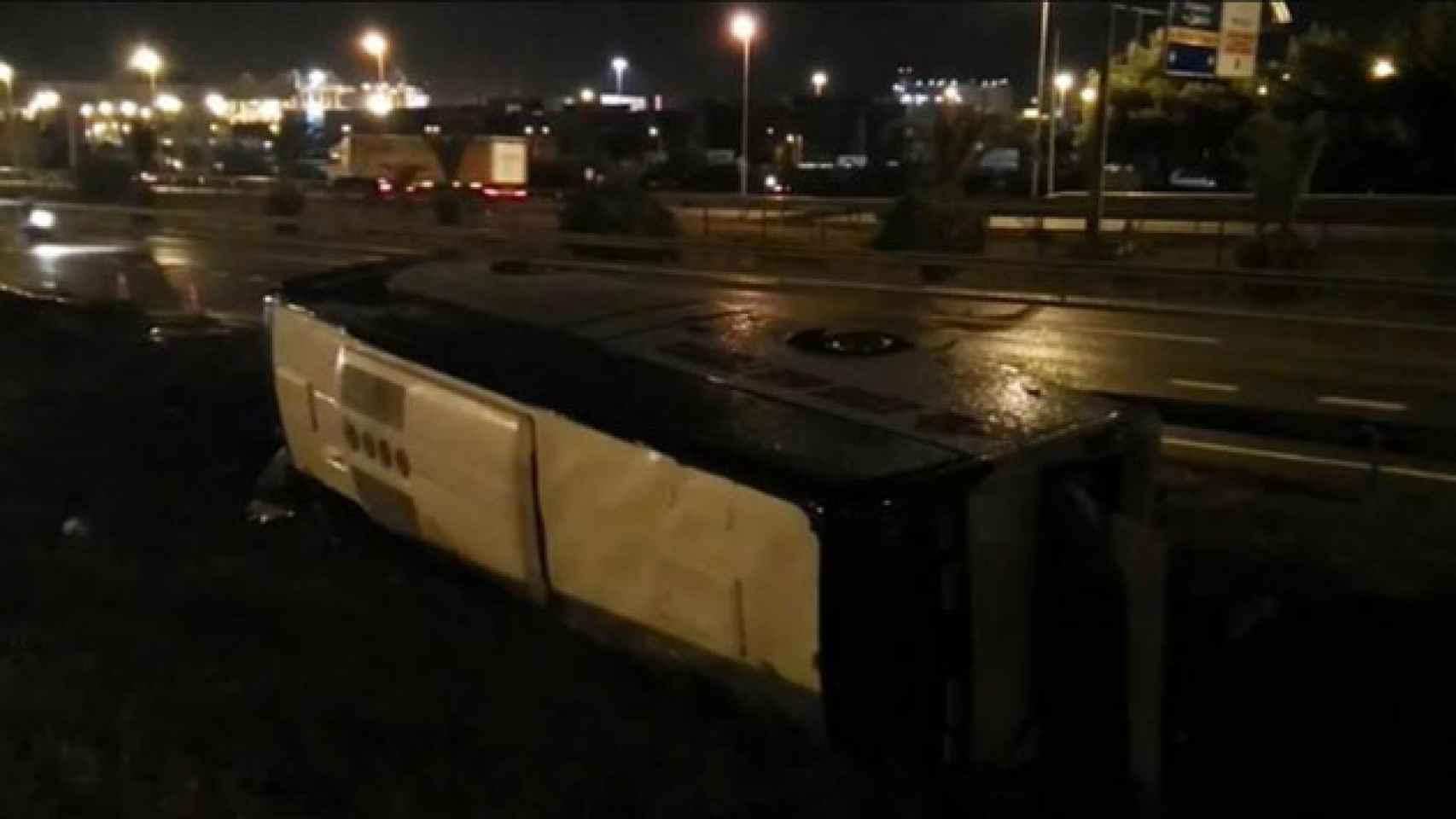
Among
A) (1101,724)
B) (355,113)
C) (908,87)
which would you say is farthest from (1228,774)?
(908,87)

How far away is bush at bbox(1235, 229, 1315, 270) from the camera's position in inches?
917

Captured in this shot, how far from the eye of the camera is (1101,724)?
492 cm

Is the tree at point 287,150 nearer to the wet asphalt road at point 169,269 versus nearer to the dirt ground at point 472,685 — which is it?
the wet asphalt road at point 169,269

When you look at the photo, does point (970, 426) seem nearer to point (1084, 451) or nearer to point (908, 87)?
point (1084, 451)

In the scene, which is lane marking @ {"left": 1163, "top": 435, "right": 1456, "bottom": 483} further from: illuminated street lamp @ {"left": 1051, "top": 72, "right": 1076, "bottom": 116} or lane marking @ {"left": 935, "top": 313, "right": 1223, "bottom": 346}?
illuminated street lamp @ {"left": 1051, "top": 72, "right": 1076, "bottom": 116}

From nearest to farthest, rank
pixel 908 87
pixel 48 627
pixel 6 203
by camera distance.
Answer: pixel 48 627, pixel 6 203, pixel 908 87

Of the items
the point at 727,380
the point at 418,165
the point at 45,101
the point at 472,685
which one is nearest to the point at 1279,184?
the point at 727,380

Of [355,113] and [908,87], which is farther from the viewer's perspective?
[908,87]

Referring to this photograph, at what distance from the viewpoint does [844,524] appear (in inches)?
176

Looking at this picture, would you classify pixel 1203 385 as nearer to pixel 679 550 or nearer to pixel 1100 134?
pixel 1100 134

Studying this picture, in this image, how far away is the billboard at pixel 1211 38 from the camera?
31250mm

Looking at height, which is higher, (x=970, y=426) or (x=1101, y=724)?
(x=970, y=426)

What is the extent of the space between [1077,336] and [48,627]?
43.3 ft

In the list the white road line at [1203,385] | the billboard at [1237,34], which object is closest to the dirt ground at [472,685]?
the white road line at [1203,385]
